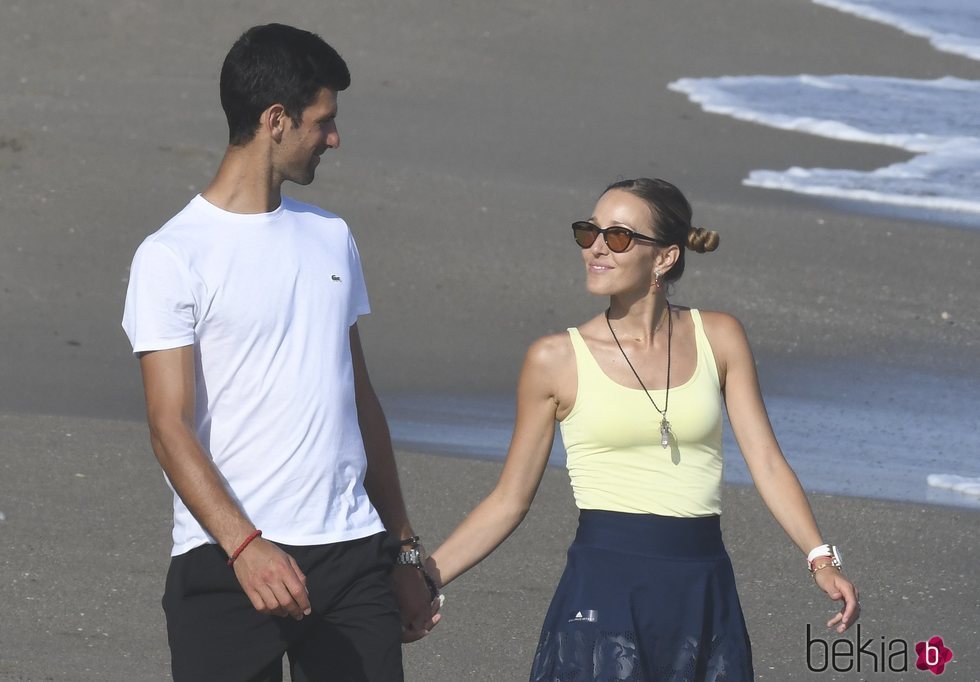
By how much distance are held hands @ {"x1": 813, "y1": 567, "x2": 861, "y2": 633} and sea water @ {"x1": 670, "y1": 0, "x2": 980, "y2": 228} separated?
26.5 feet

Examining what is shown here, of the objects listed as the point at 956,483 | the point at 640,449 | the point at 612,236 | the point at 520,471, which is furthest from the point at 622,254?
the point at 956,483

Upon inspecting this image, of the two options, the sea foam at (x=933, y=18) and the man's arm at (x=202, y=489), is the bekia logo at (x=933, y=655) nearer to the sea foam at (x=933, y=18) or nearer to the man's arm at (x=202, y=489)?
the man's arm at (x=202, y=489)

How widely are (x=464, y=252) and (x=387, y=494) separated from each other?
6.43 m

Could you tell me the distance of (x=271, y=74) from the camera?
3418 mm

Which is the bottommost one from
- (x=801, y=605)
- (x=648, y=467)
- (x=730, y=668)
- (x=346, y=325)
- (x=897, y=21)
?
(x=801, y=605)

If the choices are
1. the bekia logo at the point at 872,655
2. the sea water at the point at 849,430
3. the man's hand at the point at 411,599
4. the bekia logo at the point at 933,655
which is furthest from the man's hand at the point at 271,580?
the sea water at the point at 849,430

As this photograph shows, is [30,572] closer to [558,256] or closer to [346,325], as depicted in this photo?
[346,325]

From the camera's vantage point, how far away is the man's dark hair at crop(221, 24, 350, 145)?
3422 mm

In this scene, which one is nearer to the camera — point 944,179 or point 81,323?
point 81,323

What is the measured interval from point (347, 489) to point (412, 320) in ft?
19.1

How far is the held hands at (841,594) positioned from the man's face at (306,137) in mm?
1497

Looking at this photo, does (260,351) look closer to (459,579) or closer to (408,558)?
(408,558)

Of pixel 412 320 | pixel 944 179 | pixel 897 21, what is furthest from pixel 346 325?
pixel 897 21

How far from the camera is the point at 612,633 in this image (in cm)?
360
